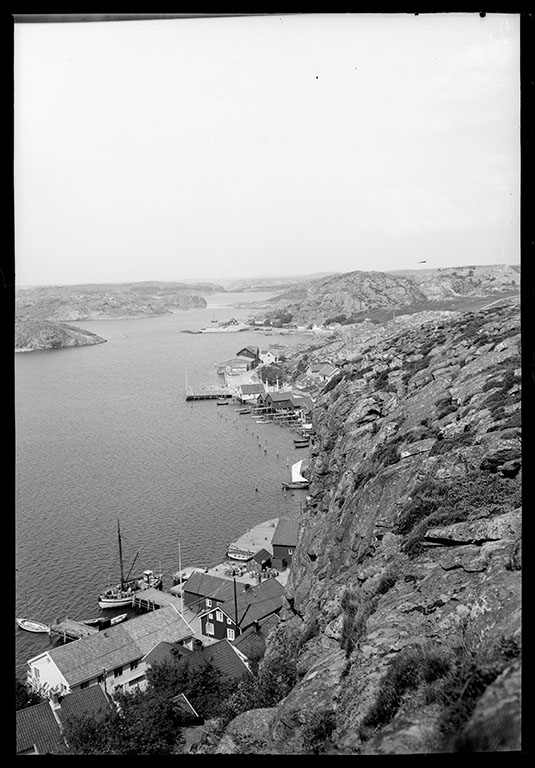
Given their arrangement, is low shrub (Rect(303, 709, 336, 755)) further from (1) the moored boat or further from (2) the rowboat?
(1) the moored boat

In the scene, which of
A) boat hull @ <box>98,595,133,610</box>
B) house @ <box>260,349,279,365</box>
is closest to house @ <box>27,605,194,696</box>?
boat hull @ <box>98,595,133,610</box>

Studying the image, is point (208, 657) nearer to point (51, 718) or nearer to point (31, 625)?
point (51, 718)

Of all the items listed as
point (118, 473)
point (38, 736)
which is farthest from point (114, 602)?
point (38, 736)

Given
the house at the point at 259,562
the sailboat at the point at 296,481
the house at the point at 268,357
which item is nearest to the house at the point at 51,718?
the house at the point at 259,562

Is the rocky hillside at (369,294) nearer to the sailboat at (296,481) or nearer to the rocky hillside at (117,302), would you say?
the rocky hillside at (117,302)

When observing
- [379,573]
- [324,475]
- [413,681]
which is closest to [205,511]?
[324,475]

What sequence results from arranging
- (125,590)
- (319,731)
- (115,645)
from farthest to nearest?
(125,590), (115,645), (319,731)
